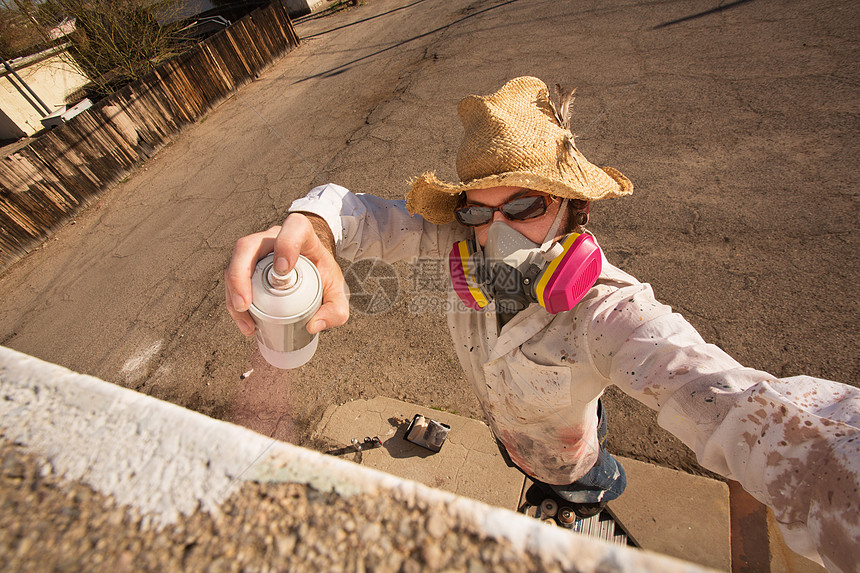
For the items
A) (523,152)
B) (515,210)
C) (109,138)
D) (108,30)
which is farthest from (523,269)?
(108,30)

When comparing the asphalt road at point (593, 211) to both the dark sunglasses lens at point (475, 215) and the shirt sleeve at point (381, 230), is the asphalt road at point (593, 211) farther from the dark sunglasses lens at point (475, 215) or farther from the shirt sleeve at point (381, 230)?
the dark sunglasses lens at point (475, 215)

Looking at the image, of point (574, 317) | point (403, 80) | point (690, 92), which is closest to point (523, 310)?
point (574, 317)

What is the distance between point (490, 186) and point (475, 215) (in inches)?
7.6

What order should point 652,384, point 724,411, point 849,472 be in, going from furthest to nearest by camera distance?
point 652,384 < point 724,411 < point 849,472

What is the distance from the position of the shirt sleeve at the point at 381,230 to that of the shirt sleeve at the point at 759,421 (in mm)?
1009

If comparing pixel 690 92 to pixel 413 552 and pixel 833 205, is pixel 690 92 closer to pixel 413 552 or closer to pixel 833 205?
pixel 833 205

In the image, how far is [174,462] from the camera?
0.67 metres

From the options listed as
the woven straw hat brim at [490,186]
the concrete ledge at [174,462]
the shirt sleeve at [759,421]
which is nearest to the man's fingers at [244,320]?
the concrete ledge at [174,462]

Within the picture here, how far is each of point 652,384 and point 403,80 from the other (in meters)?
8.29

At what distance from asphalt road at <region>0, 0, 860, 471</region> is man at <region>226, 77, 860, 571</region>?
4.19 feet

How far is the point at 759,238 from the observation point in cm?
352

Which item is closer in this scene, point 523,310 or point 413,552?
point 413,552

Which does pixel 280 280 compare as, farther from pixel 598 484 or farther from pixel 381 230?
pixel 598 484

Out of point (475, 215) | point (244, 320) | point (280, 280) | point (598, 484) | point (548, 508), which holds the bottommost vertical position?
point (548, 508)
